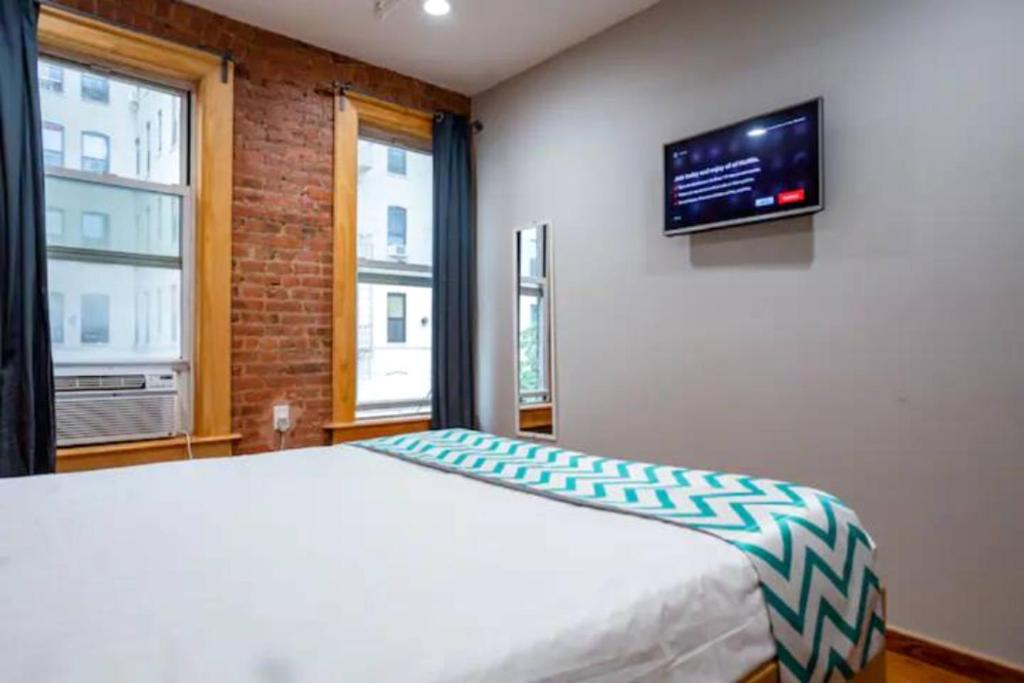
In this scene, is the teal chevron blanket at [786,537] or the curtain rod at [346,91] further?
the curtain rod at [346,91]

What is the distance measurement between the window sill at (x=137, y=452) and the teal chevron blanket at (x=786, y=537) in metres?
1.92

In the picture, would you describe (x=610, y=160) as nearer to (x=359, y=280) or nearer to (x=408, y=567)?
(x=359, y=280)

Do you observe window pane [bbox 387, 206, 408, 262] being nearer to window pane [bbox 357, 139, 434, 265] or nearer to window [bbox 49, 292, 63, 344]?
window pane [bbox 357, 139, 434, 265]

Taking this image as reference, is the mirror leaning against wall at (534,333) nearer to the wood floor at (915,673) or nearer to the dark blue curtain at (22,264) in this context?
the wood floor at (915,673)

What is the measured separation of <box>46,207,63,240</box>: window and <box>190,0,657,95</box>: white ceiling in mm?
1229

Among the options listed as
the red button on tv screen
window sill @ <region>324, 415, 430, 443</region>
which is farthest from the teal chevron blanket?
window sill @ <region>324, 415, 430, 443</region>

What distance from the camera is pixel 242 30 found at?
10.8 feet

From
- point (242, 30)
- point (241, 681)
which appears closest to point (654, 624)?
point (241, 681)

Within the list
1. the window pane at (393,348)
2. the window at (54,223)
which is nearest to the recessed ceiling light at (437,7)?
the window pane at (393,348)

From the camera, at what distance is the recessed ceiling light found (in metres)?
3.04

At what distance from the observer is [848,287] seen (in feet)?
7.86

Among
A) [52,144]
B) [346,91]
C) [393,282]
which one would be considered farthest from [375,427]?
[52,144]

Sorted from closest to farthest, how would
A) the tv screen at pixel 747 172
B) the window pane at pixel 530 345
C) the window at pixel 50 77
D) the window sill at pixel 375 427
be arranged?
the tv screen at pixel 747 172
the window at pixel 50 77
the window sill at pixel 375 427
the window pane at pixel 530 345

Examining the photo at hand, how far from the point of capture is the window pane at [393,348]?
385 centimetres
